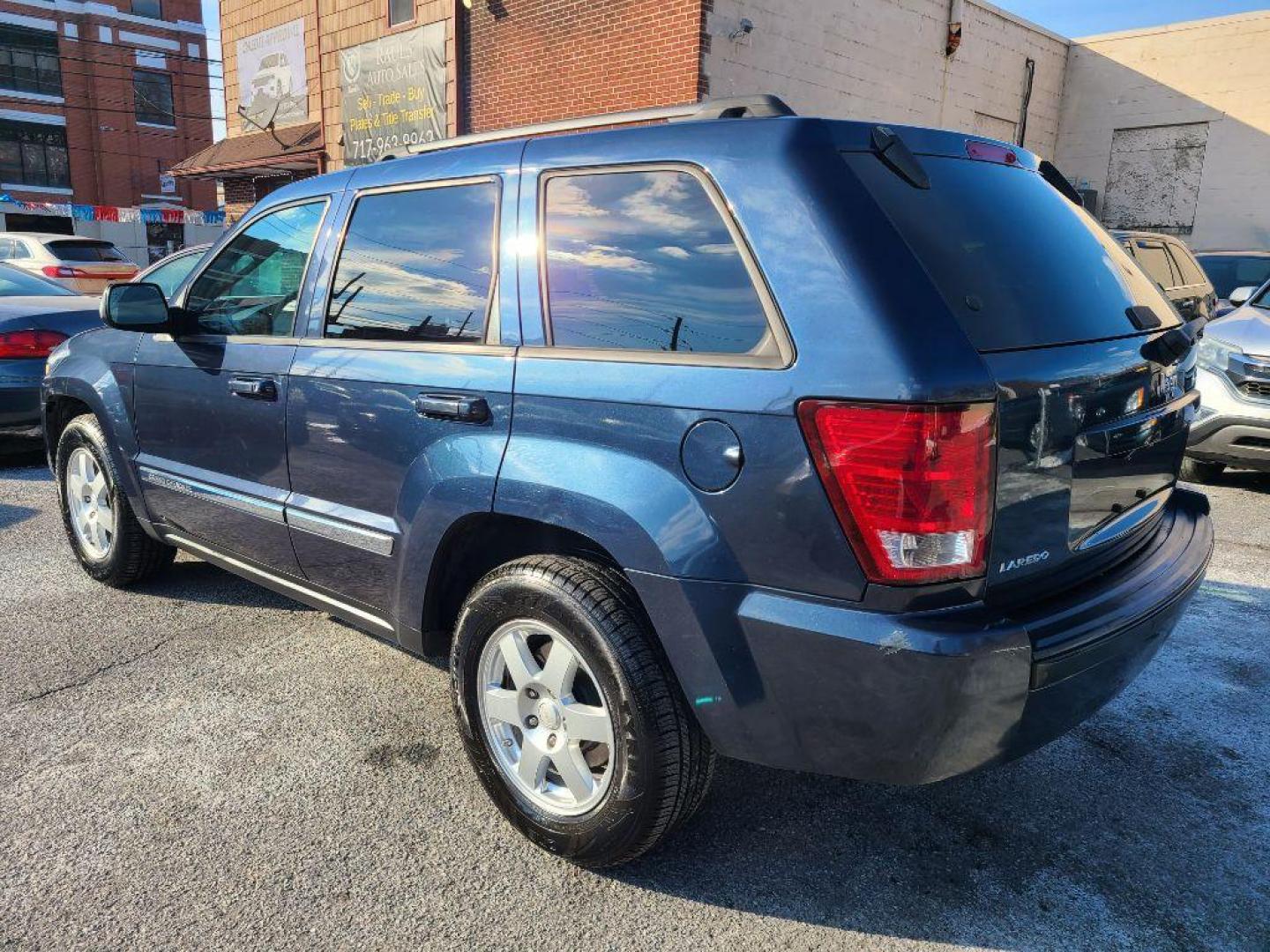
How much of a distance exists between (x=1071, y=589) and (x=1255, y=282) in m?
10.1

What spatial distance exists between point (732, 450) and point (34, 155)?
46383 millimetres

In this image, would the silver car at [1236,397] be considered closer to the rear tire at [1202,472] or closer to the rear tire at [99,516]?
the rear tire at [1202,472]

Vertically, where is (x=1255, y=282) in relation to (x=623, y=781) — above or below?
above

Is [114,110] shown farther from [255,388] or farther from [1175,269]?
[255,388]

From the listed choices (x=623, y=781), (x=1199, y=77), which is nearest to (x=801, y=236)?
(x=623, y=781)

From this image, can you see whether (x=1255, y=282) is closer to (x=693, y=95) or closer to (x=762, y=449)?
(x=693, y=95)

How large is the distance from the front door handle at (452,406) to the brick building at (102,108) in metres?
38.4

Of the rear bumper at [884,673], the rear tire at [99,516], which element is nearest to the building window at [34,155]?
the rear tire at [99,516]

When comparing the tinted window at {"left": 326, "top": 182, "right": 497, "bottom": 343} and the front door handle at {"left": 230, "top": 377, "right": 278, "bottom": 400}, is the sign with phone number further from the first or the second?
the tinted window at {"left": 326, "top": 182, "right": 497, "bottom": 343}

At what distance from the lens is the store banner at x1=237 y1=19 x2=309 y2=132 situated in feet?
57.2

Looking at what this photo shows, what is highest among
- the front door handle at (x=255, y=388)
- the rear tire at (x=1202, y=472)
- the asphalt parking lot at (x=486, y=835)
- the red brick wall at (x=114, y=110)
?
the red brick wall at (x=114, y=110)

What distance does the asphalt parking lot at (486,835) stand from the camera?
2.18m

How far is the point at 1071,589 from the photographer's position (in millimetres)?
2189

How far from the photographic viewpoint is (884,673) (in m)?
1.84
